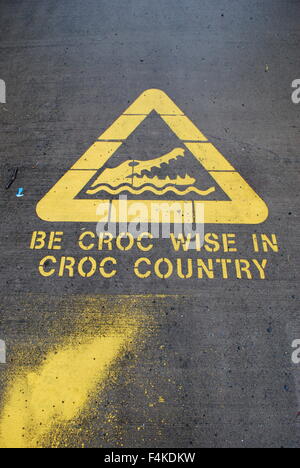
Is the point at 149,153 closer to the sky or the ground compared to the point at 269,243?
closer to the sky

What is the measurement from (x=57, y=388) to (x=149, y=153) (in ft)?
8.58

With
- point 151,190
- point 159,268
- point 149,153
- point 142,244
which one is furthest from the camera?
point 149,153

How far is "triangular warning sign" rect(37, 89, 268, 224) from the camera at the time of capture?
3.61 m

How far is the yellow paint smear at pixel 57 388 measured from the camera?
2699mm

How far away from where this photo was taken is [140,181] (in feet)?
12.5

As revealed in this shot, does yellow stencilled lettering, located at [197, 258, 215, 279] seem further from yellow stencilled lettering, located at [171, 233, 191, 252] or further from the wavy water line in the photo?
the wavy water line

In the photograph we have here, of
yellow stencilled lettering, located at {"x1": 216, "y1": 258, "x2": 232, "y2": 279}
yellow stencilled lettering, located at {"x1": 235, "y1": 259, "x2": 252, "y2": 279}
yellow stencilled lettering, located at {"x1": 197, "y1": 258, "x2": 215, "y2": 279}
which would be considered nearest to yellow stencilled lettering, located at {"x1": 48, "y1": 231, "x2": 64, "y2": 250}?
yellow stencilled lettering, located at {"x1": 197, "y1": 258, "x2": 215, "y2": 279}

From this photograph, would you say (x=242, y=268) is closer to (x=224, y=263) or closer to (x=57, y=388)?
(x=224, y=263)

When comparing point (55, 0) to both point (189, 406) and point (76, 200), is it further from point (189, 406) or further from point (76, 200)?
point (189, 406)

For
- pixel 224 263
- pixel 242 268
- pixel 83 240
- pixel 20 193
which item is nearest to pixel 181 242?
pixel 224 263

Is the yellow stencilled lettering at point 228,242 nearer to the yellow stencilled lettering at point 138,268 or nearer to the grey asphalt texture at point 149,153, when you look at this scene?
the grey asphalt texture at point 149,153

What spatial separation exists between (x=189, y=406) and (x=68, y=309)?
1.32 metres

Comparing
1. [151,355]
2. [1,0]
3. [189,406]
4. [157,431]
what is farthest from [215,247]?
[1,0]

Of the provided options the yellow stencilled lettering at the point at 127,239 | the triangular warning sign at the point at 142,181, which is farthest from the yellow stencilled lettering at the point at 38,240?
the yellow stencilled lettering at the point at 127,239
